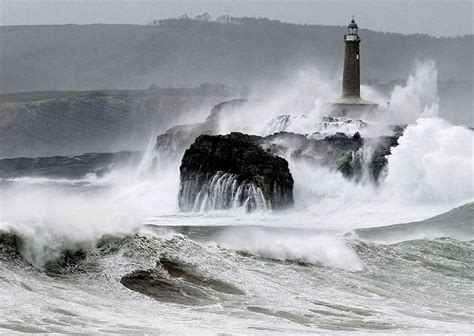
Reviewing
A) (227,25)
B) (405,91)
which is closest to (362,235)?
(405,91)

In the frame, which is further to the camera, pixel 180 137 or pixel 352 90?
pixel 352 90

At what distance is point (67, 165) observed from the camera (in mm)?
64562

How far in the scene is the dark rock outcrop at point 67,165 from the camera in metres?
58.6

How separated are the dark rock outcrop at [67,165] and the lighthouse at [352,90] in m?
13.0

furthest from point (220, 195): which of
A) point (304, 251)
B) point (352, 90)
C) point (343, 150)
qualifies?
point (352, 90)

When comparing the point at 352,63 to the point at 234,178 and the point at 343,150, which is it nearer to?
the point at 343,150

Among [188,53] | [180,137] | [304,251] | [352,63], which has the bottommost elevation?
[304,251]

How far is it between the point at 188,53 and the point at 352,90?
370ft

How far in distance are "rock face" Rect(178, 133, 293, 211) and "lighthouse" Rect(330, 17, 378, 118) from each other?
1328cm

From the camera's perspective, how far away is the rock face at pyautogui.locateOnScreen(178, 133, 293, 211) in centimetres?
3291

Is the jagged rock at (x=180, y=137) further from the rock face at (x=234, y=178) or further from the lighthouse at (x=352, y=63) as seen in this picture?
the rock face at (x=234, y=178)

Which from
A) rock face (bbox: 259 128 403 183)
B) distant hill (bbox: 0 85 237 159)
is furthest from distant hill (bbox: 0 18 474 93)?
rock face (bbox: 259 128 403 183)

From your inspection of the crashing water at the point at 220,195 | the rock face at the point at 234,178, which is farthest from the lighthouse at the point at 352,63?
the crashing water at the point at 220,195

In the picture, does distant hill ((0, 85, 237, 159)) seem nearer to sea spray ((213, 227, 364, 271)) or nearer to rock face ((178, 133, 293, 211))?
rock face ((178, 133, 293, 211))
